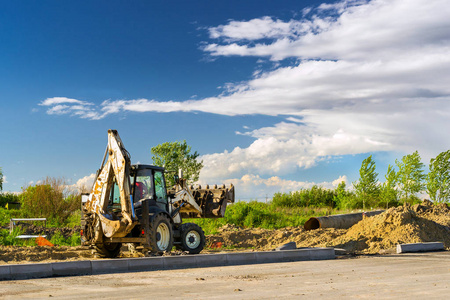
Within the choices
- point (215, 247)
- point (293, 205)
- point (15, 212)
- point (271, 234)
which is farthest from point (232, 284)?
point (293, 205)

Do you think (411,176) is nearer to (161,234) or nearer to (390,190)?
(390,190)

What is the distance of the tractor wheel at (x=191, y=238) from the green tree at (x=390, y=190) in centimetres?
4065

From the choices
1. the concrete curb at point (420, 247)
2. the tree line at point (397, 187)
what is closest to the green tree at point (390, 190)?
the tree line at point (397, 187)

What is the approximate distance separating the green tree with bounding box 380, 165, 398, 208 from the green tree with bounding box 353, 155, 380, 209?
95cm

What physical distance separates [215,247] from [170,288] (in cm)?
1138

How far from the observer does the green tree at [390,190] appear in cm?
5447

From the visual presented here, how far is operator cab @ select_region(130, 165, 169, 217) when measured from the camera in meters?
15.8

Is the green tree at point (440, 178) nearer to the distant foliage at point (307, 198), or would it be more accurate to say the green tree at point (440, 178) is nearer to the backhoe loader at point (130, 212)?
the distant foliage at point (307, 198)

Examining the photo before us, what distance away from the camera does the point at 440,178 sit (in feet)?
185

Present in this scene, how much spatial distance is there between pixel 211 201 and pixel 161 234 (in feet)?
12.9

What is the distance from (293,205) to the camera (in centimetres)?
5131

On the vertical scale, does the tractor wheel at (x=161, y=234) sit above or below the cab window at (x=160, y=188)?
below

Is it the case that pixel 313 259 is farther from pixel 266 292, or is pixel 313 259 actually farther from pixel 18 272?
pixel 18 272

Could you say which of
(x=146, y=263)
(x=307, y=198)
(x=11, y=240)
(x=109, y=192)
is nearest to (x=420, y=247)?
(x=146, y=263)
